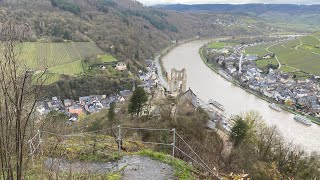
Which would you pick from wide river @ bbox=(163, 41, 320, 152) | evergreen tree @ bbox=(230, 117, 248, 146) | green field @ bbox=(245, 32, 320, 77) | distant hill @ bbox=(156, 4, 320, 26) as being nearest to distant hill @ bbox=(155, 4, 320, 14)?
distant hill @ bbox=(156, 4, 320, 26)

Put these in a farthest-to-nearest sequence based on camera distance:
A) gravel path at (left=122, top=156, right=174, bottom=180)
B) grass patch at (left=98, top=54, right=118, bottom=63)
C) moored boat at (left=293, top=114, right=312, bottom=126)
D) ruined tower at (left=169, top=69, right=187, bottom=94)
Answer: grass patch at (left=98, top=54, right=118, bottom=63)
moored boat at (left=293, top=114, right=312, bottom=126)
ruined tower at (left=169, top=69, right=187, bottom=94)
gravel path at (left=122, top=156, right=174, bottom=180)

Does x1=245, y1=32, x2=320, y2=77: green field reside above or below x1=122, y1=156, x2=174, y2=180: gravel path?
below

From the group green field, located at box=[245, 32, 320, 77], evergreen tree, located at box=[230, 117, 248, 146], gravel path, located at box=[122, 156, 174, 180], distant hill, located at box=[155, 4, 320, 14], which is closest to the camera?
gravel path, located at box=[122, 156, 174, 180]

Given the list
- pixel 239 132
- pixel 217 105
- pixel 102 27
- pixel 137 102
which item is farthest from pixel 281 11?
pixel 137 102

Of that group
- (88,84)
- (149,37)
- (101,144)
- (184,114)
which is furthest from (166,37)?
(101,144)

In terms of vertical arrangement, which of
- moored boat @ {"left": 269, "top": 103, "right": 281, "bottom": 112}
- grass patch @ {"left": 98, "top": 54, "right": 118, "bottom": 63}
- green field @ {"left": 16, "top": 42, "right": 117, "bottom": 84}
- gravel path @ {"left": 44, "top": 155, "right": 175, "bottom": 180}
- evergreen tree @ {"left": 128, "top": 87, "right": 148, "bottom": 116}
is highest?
gravel path @ {"left": 44, "top": 155, "right": 175, "bottom": 180}

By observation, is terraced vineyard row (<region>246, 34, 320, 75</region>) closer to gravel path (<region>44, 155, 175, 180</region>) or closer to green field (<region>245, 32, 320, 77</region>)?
green field (<region>245, 32, 320, 77</region>)

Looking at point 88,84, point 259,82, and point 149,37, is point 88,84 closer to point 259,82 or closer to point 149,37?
point 259,82

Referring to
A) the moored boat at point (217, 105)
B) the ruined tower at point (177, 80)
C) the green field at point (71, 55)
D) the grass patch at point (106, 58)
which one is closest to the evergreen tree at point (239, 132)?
the ruined tower at point (177, 80)
